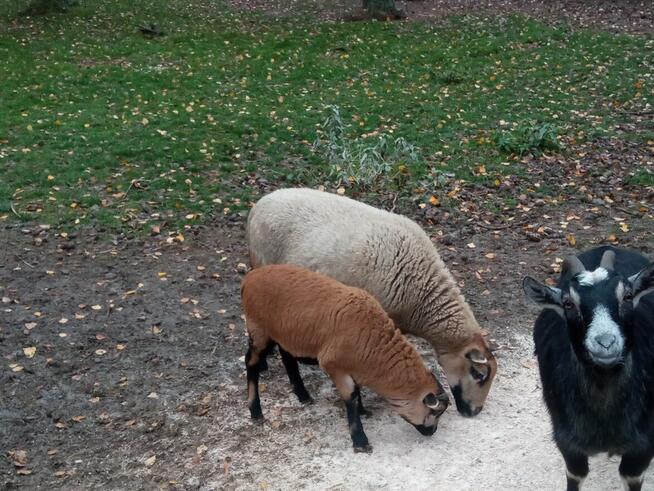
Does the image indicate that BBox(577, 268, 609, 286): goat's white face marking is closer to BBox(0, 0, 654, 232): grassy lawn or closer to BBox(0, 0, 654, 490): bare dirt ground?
BBox(0, 0, 654, 490): bare dirt ground

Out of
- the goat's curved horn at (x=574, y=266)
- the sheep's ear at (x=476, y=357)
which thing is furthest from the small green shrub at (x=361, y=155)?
the goat's curved horn at (x=574, y=266)

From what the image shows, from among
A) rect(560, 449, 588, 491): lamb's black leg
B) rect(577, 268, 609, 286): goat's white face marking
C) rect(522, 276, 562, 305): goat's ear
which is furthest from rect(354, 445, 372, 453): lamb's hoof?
rect(577, 268, 609, 286): goat's white face marking

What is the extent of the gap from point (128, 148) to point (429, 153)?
16.3ft

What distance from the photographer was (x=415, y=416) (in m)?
5.55

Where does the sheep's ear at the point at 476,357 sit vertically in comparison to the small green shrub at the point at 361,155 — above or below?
above

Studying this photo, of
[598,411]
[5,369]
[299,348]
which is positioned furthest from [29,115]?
[598,411]

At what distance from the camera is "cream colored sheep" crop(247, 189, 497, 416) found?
603cm

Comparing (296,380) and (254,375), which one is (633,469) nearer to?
(296,380)

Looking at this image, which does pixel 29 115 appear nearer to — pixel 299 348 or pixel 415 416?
pixel 299 348

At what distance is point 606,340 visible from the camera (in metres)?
3.77

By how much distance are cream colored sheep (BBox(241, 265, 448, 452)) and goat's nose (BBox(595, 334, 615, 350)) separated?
1965 mm

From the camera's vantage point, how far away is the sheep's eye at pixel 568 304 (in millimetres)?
3957

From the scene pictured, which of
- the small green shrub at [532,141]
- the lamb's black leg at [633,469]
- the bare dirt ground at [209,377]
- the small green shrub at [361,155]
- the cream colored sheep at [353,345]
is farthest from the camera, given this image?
the small green shrub at [532,141]

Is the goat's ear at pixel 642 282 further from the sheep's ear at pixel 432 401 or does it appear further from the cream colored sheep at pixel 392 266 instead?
the cream colored sheep at pixel 392 266
